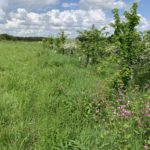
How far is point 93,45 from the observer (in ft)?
52.1

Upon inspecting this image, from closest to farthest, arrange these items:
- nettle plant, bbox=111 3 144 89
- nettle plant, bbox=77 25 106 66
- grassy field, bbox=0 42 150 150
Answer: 1. grassy field, bbox=0 42 150 150
2. nettle plant, bbox=111 3 144 89
3. nettle plant, bbox=77 25 106 66

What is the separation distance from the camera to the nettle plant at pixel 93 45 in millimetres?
15539

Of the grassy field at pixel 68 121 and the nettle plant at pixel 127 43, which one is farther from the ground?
the nettle plant at pixel 127 43

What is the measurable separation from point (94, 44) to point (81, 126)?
37.4ft

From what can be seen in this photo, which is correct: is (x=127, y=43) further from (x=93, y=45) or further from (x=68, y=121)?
(x=93, y=45)

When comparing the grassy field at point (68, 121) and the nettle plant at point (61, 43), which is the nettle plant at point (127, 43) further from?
the nettle plant at point (61, 43)

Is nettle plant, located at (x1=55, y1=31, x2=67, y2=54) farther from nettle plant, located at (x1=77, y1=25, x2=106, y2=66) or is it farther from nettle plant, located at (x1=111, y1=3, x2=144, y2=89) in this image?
nettle plant, located at (x1=111, y1=3, x2=144, y2=89)

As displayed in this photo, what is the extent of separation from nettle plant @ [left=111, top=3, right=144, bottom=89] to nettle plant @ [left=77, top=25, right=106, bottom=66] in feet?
20.5

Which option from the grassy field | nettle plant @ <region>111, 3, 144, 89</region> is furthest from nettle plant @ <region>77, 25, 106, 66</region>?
the grassy field

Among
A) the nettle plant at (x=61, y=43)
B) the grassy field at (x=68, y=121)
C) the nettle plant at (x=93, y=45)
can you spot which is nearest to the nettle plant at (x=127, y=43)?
the grassy field at (x=68, y=121)

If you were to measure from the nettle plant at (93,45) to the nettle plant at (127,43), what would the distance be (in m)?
6.25

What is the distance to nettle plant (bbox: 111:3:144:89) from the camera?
8.45m

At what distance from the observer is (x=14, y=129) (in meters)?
4.41

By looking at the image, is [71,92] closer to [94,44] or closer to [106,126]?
[106,126]
